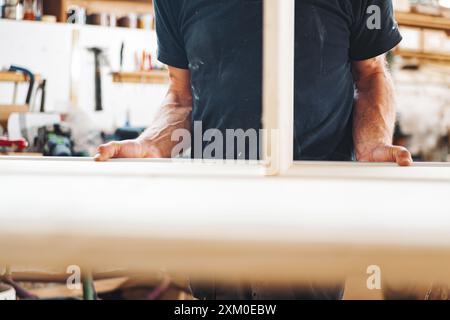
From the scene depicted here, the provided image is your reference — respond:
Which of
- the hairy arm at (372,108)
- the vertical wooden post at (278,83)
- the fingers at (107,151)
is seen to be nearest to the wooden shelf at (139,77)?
the hairy arm at (372,108)

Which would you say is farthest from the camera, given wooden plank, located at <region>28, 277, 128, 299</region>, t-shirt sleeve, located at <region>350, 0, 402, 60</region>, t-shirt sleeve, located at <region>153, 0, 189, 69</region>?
wooden plank, located at <region>28, 277, 128, 299</region>

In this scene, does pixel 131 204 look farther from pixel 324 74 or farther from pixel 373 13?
pixel 373 13

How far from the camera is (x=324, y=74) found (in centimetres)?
105

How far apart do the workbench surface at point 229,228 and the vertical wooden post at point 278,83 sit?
0.06 meters

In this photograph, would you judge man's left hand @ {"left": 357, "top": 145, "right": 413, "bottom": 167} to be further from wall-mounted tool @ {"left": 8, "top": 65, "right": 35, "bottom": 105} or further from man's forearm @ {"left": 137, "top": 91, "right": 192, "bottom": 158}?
wall-mounted tool @ {"left": 8, "top": 65, "right": 35, "bottom": 105}

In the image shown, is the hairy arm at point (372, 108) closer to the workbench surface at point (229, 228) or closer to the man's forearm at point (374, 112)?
the man's forearm at point (374, 112)

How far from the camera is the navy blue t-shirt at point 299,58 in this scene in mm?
997

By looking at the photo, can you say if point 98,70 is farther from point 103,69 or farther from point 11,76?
point 11,76

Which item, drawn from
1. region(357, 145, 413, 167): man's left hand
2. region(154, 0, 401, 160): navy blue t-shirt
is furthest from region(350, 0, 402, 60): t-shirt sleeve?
region(357, 145, 413, 167): man's left hand

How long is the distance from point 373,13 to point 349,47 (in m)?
0.09

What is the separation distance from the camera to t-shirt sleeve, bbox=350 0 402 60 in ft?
3.71

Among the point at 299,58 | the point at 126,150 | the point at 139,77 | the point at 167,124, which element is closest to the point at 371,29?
the point at 299,58

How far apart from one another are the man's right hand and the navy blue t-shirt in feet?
0.62

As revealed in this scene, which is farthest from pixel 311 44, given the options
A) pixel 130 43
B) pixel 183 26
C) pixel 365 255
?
pixel 130 43
